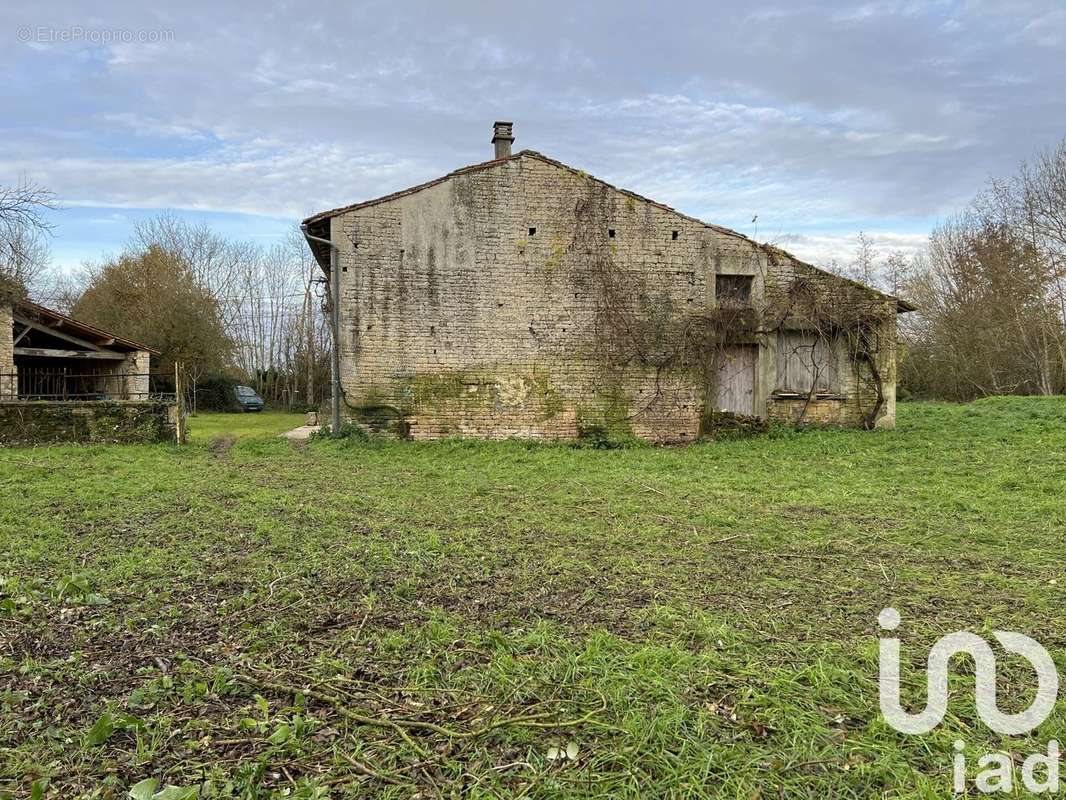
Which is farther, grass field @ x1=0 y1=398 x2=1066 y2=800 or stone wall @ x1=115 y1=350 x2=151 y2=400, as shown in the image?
stone wall @ x1=115 y1=350 x2=151 y2=400

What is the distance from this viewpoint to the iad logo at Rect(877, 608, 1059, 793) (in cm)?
243

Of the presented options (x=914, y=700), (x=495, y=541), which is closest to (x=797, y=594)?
(x=914, y=700)

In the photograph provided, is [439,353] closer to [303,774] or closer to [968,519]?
[968,519]

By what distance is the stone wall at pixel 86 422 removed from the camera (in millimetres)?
12438

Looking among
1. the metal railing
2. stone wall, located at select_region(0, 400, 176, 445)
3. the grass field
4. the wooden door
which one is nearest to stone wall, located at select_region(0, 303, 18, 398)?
the metal railing

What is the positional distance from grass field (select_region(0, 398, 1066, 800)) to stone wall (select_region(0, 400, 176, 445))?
520 cm

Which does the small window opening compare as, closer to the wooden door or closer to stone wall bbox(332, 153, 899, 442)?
stone wall bbox(332, 153, 899, 442)

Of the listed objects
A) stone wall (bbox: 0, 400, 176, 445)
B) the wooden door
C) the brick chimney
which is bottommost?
stone wall (bbox: 0, 400, 176, 445)

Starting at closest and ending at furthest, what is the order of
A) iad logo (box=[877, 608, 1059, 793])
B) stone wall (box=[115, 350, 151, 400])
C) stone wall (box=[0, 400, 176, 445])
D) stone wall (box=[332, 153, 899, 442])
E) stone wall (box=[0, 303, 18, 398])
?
iad logo (box=[877, 608, 1059, 793]) < stone wall (box=[0, 400, 176, 445]) < stone wall (box=[332, 153, 899, 442]) < stone wall (box=[0, 303, 18, 398]) < stone wall (box=[115, 350, 151, 400])

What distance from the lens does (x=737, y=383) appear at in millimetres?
14000

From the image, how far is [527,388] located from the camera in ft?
43.9

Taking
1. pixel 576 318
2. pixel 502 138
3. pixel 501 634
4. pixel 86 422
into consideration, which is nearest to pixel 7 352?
pixel 86 422

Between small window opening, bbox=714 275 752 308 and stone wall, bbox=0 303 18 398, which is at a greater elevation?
small window opening, bbox=714 275 752 308

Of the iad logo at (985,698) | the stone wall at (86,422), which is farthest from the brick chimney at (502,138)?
the iad logo at (985,698)
